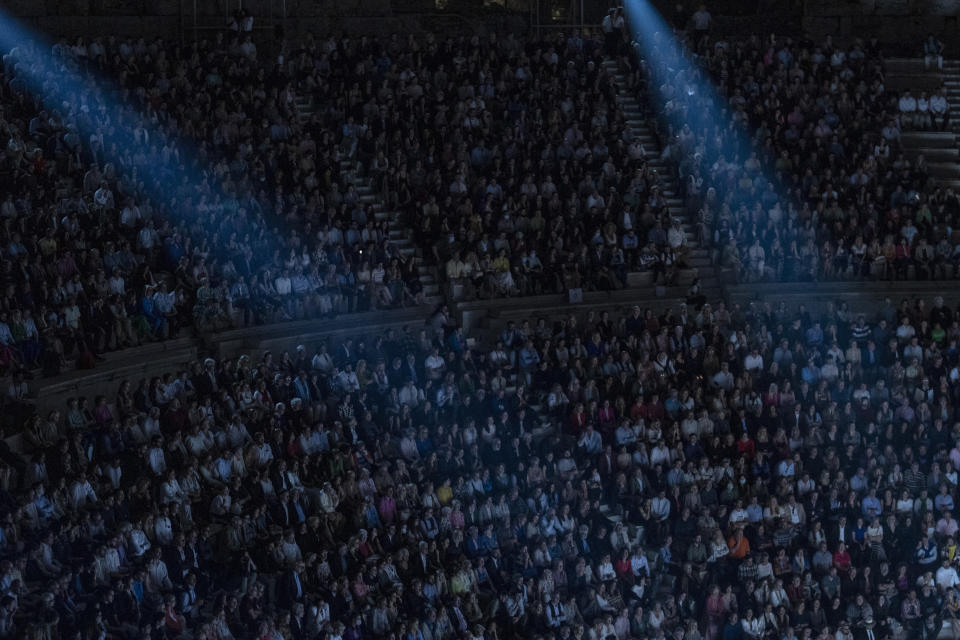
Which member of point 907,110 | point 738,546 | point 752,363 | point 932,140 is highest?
point 907,110

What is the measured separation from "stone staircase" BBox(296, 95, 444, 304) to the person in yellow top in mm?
8887

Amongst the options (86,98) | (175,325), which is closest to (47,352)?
(175,325)

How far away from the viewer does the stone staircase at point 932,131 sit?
4259 cm

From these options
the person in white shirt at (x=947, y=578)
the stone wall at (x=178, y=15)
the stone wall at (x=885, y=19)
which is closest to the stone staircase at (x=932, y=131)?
the stone wall at (x=885, y=19)

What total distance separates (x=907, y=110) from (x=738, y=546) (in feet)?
56.9

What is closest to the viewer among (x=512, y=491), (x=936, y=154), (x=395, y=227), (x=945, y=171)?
(x=512, y=491)

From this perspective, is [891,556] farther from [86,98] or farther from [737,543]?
[86,98]

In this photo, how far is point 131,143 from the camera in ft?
116

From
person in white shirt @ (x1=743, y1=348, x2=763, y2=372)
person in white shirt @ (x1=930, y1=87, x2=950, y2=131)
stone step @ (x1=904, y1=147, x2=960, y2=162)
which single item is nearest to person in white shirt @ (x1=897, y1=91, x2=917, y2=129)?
person in white shirt @ (x1=930, y1=87, x2=950, y2=131)

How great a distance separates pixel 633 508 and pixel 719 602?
2.59 m

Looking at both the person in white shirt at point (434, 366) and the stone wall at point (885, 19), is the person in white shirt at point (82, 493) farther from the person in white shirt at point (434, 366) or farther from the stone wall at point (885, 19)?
the stone wall at point (885, 19)

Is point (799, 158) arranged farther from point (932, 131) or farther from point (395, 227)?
point (395, 227)

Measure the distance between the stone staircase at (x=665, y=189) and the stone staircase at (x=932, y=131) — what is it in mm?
5832

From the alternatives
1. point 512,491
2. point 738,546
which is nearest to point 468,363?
point 512,491
